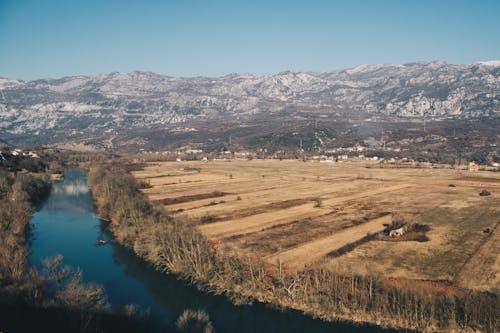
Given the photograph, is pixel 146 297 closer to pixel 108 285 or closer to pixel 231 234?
pixel 108 285

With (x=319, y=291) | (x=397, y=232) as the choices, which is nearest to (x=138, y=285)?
(x=319, y=291)

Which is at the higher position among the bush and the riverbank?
the riverbank

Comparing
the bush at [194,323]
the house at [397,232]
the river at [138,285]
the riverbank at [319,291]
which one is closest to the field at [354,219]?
the house at [397,232]

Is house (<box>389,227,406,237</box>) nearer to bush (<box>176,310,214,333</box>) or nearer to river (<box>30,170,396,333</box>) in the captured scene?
river (<box>30,170,396,333</box>)

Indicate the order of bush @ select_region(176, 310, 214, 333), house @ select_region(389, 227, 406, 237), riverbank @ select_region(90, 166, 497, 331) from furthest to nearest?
house @ select_region(389, 227, 406, 237)
bush @ select_region(176, 310, 214, 333)
riverbank @ select_region(90, 166, 497, 331)

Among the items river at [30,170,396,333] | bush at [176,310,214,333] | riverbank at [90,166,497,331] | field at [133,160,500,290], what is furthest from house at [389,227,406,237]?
bush at [176,310,214,333]

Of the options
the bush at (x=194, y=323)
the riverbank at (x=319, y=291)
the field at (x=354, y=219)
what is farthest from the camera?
the field at (x=354, y=219)

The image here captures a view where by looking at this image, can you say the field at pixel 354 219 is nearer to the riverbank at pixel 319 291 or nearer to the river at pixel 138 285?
the riverbank at pixel 319 291
